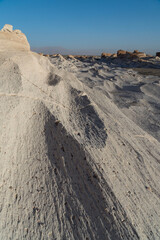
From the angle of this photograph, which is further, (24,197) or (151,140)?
(151,140)

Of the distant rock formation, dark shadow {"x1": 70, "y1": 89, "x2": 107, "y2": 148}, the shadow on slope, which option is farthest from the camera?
the distant rock formation

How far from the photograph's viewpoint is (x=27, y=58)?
1.82 metres

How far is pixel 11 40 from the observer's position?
2.44 metres

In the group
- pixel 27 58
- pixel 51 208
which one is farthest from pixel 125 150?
pixel 27 58

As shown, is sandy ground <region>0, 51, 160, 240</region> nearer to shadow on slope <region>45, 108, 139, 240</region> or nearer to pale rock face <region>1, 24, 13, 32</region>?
shadow on slope <region>45, 108, 139, 240</region>

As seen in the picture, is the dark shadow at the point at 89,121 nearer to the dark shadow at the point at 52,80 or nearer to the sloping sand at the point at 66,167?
the sloping sand at the point at 66,167

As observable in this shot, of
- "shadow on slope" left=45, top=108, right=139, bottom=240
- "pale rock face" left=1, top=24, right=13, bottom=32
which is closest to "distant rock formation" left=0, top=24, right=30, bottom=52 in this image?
"pale rock face" left=1, top=24, right=13, bottom=32

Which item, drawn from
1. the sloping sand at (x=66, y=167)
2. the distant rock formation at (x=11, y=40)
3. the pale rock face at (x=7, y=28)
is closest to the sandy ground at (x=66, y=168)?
Answer: the sloping sand at (x=66, y=167)

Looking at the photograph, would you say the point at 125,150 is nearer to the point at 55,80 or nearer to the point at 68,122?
the point at 68,122

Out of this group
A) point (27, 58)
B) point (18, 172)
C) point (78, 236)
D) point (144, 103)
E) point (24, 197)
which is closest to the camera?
point (78, 236)

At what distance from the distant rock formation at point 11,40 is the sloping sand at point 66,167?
36cm

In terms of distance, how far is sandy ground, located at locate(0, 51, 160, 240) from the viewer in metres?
0.94

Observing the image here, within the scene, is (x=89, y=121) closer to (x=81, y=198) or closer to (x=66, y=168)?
(x=66, y=168)

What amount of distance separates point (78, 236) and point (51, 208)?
0.20 m
